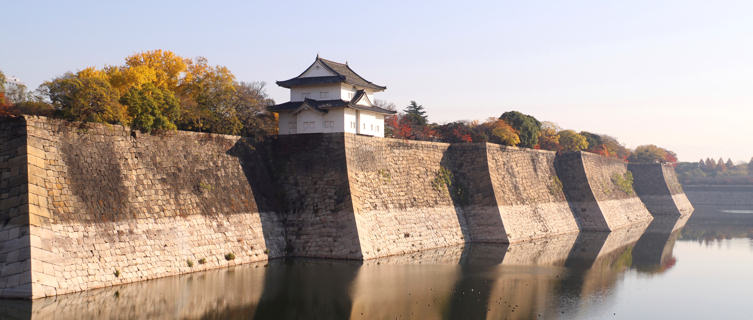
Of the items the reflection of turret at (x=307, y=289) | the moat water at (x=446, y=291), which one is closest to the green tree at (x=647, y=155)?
the moat water at (x=446, y=291)

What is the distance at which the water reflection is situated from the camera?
726 inches

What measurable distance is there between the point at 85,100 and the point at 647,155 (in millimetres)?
86511

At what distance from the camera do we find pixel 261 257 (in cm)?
2758

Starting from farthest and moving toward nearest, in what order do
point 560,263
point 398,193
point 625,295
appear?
point 398,193 → point 560,263 → point 625,295

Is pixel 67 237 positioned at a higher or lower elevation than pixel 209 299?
higher

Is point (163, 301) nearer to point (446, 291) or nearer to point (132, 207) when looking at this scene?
point (132, 207)

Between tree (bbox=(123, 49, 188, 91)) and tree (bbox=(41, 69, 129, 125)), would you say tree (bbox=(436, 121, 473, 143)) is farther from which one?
tree (bbox=(41, 69, 129, 125))

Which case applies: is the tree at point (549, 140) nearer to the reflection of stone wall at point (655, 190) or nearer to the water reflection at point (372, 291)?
the reflection of stone wall at point (655, 190)

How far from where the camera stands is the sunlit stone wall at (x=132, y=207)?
65.1ft

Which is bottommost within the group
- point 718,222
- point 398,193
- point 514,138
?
point 718,222

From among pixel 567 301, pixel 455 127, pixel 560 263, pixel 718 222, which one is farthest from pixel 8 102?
pixel 718 222

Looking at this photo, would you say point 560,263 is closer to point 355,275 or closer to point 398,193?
point 398,193

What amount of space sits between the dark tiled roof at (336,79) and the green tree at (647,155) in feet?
221

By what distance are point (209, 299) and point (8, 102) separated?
1308cm
